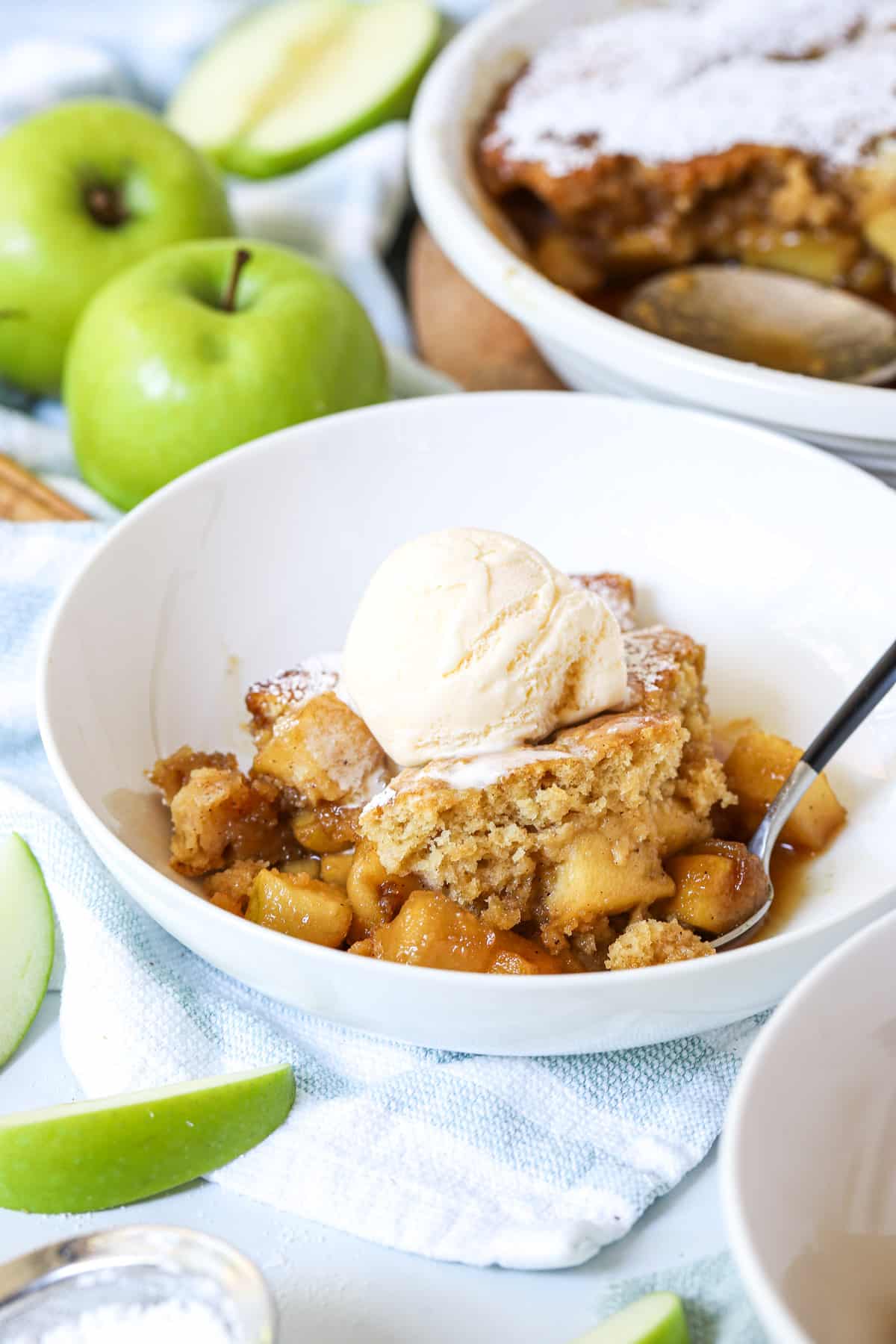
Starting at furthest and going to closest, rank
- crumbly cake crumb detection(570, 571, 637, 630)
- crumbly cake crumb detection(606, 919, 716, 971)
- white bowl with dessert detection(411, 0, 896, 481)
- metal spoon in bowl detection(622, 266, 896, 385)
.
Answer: white bowl with dessert detection(411, 0, 896, 481) < metal spoon in bowl detection(622, 266, 896, 385) < crumbly cake crumb detection(570, 571, 637, 630) < crumbly cake crumb detection(606, 919, 716, 971)

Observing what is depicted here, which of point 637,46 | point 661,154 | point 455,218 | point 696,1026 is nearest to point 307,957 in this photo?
point 696,1026

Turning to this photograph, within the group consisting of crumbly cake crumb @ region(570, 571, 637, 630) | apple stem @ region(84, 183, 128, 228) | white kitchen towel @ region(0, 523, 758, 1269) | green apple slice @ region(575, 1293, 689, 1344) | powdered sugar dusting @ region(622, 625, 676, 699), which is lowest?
white kitchen towel @ region(0, 523, 758, 1269)

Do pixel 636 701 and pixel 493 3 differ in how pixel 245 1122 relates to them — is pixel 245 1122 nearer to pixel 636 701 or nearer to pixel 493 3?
pixel 636 701

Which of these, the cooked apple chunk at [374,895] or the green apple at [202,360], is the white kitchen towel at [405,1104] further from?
the green apple at [202,360]

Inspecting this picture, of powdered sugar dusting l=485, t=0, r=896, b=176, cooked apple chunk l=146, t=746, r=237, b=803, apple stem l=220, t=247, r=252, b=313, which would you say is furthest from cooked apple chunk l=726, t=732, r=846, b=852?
powdered sugar dusting l=485, t=0, r=896, b=176

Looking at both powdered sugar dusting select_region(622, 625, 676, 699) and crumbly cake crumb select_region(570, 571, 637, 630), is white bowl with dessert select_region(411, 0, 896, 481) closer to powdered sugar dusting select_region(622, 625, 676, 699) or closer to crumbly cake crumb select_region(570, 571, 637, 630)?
crumbly cake crumb select_region(570, 571, 637, 630)

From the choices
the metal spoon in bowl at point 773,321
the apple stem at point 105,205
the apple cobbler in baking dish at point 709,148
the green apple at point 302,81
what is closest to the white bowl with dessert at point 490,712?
the metal spoon in bowl at point 773,321
